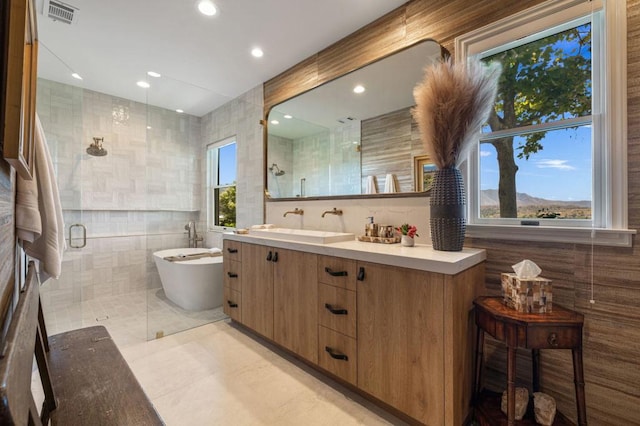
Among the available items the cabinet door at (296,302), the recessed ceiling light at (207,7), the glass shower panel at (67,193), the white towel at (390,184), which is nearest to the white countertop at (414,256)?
the cabinet door at (296,302)

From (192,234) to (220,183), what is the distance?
2.80 ft

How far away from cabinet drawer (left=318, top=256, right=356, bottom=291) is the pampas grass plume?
0.82 meters

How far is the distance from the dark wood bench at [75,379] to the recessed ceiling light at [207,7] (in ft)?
6.65

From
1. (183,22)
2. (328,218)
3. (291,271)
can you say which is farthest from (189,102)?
(291,271)

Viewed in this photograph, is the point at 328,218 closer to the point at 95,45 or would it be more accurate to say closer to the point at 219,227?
the point at 219,227

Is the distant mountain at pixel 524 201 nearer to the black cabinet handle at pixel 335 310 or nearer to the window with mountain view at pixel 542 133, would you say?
the window with mountain view at pixel 542 133

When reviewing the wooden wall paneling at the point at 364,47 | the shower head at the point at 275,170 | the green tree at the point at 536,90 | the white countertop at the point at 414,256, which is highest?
the wooden wall paneling at the point at 364,47

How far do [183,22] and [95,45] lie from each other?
103 centimetres

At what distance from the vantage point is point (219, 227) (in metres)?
4.11

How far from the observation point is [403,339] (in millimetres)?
1469

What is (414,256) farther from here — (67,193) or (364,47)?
(67,193)

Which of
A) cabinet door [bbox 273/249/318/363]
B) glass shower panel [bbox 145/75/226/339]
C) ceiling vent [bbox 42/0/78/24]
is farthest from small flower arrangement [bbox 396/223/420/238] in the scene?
ceiling vent [bbox 42/0/78/24]

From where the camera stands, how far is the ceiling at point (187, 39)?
214cm

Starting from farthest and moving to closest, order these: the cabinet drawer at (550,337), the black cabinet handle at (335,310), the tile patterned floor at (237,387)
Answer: the black cabinet handle at (335,310) < the tile patterned floor at (237,387) < the cabinet drawer at (550,337)
